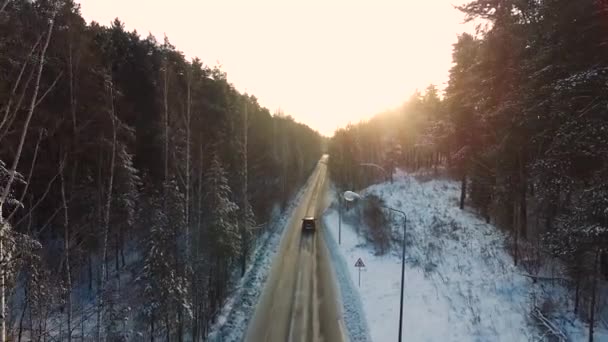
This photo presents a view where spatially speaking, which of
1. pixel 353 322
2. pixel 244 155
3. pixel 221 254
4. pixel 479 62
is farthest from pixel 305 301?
pixel 479 62

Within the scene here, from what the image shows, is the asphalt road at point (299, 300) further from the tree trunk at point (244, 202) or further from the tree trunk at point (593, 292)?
the tree trunk at point (593, 292)

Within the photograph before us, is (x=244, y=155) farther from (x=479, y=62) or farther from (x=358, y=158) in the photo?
(x=358, y=158)

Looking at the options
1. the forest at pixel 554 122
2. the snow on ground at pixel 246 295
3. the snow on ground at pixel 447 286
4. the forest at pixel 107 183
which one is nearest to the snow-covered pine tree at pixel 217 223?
the forest at pixel 107 183

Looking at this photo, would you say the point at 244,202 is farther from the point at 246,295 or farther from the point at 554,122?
the point at 554,122

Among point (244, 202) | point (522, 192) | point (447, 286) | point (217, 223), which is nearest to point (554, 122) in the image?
point (522, 192)

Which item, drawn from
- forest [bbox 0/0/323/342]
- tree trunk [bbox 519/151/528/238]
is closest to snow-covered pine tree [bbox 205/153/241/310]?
forest [bbox 0/0/323/342]

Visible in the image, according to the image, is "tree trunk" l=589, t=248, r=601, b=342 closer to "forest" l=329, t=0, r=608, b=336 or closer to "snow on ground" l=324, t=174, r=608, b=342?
"forest" l=329, t=0, r=608, b=336
